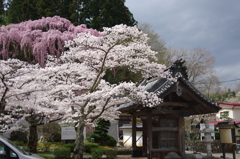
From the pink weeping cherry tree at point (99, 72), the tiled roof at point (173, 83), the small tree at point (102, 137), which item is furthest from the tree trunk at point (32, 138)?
the small tree at point (102, 137)

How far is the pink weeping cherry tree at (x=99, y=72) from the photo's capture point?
9016mm

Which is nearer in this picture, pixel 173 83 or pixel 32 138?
pixel 173 83

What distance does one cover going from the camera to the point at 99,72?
9.96m

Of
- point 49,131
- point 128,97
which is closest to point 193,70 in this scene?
point 49,131

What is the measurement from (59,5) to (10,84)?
21.1 meters

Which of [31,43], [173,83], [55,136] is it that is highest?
[31,43]

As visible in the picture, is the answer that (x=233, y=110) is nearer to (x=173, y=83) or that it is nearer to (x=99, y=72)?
(x=173, y=83)

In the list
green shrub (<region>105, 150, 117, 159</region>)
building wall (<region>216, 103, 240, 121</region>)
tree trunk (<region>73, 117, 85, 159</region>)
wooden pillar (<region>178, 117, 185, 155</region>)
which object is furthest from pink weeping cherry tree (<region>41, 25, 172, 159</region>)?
building wall (<region>216, 103, 240, 121</region>)

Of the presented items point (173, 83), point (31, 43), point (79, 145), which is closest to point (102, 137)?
point (79, 145)

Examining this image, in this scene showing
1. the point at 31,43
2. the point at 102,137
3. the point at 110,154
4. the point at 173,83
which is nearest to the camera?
the point at 173,83

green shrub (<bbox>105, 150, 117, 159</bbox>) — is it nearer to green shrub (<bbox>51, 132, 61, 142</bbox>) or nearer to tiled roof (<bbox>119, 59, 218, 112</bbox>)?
tiled roof (<bbox>119, 59, 218, 112</bbox>)

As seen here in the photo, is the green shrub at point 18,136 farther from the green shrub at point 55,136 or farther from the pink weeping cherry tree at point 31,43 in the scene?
the pink weeping cherry tree at point 31,43

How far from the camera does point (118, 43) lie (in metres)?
9.38

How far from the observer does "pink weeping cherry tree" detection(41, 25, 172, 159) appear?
29.6 ft
